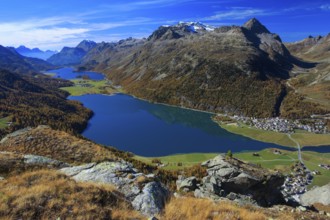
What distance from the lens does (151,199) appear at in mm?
21656

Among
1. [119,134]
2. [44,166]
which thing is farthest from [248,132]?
[44,166]

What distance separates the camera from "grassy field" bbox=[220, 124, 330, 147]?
15812 cm

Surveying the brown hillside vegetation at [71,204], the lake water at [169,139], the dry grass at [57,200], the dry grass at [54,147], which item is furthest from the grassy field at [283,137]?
the dry grass at [57,200]

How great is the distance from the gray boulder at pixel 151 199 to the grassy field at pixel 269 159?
88.1 metres

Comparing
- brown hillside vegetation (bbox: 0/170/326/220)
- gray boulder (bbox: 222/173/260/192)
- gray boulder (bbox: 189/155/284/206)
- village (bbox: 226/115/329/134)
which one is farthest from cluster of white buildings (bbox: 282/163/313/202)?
brown hillside vegetation (bbox: 0/170/326/220)

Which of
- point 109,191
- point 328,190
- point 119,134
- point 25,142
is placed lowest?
point 119,134

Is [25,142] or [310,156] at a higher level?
[25,142]

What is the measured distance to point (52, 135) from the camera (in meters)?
45.6

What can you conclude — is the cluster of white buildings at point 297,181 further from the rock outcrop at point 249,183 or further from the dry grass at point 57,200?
the dry grass at point 57,200

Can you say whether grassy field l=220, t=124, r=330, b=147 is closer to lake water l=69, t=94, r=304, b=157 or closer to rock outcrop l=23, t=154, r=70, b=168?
Result: lake water l=69, t=94, r=304, b=157

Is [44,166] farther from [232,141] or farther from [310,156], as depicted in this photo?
[232,141]

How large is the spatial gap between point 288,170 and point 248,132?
62673 millimetres

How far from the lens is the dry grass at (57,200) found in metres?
16.7

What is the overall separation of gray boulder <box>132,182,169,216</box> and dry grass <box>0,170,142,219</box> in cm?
100
